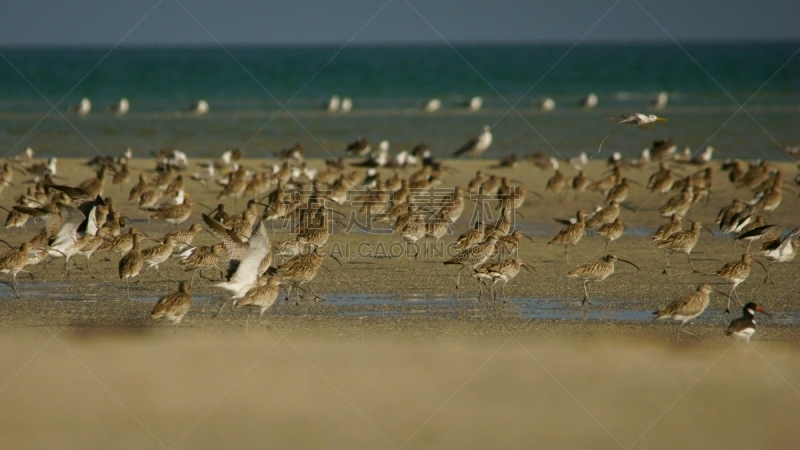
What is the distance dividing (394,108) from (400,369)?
3927cm

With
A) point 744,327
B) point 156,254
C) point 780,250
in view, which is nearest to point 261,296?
point 156,254

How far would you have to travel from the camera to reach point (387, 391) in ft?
25.4

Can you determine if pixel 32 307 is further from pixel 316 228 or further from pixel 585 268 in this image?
pixel 585 268

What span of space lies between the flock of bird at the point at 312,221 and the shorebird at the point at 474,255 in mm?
27

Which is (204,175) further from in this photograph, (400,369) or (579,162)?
(400,369)

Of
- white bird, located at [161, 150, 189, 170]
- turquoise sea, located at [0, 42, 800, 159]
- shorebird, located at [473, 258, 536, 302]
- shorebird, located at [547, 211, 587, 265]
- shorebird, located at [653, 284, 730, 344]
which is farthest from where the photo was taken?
turquoise sea, located at [0, 42, 800, 159]

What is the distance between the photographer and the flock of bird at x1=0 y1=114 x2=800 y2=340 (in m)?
10.3

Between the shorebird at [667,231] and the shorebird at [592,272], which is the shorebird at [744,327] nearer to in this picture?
the shorebird at [592,272]

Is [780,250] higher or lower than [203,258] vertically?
higher

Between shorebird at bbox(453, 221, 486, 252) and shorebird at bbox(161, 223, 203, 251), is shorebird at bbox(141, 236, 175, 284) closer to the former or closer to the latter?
shorebird at bbox(161, 223, 203, 251)

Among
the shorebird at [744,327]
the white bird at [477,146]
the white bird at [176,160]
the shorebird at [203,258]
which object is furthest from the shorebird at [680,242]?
the white bird at [477,146]

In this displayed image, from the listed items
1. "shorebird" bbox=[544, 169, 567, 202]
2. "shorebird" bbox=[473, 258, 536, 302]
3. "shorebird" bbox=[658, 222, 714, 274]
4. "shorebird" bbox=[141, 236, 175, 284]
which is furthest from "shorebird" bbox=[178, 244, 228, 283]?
"shorebird" bbox=[544, 169, 567, 202]

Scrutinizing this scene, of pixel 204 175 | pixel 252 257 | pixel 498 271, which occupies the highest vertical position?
pixel 204 175

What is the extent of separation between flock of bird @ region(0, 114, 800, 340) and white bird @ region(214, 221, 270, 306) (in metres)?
0.01
